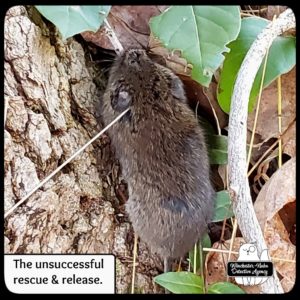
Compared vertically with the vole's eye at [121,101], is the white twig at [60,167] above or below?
below

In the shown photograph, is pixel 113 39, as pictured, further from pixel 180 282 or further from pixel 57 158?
pixel 180 282

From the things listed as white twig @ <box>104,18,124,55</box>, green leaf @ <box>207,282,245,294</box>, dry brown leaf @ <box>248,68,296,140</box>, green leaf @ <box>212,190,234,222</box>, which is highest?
white twig @ <box>104,18,124,55</box>

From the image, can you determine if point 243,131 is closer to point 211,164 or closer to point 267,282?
point 211,164

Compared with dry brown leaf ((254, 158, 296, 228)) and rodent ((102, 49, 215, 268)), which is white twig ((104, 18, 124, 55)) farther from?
dry brown leaf ((254, 158, 296, 228))

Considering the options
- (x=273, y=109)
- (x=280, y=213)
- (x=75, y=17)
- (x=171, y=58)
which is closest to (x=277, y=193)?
(x=280, y=213)

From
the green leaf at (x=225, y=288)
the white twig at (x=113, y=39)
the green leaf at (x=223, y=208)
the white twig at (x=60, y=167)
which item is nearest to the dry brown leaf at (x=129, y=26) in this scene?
the white twig at (x=113, y=39)

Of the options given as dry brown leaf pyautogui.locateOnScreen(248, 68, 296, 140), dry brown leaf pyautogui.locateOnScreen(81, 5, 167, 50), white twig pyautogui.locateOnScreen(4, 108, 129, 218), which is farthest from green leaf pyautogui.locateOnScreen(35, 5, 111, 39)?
dry brown leaf pyautogui.locateOnScreen(248, 68, 296, 140)
